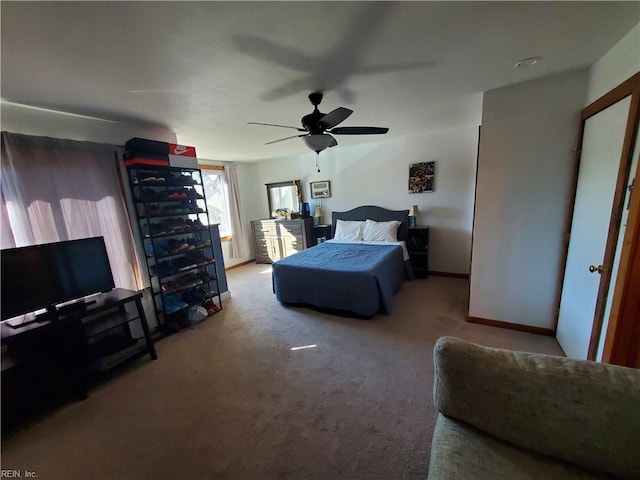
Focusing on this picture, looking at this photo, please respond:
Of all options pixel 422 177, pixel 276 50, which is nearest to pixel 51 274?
pixel 276 50

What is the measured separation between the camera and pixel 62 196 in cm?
231

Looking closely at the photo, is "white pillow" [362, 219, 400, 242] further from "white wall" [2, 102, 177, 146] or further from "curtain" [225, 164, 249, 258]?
"white wall" [2, 102, 177, 146]

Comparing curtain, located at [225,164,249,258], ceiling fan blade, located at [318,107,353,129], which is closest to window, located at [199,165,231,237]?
curtain, located at [225,164,249,258]

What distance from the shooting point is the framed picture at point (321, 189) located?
5262 mm

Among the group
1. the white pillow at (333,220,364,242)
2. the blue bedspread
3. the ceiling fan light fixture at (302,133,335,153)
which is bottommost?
the blue bedspread

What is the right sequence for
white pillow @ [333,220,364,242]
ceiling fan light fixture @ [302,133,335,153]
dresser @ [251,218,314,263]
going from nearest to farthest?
ceiling fan light fixture @ [302,133,335,153]
white pillow @ [333,220,364,242]
dresser @ [251,218,314,263]

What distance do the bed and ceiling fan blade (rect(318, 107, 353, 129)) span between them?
5.17ft

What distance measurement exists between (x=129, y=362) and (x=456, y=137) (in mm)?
5077

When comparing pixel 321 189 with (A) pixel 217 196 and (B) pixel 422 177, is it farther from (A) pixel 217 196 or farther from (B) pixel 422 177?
(A) pixel 217 196

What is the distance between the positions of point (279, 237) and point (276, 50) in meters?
4.28

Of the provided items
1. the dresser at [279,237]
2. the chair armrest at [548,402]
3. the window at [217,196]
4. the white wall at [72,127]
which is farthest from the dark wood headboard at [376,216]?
the chair armrest at [548,402]

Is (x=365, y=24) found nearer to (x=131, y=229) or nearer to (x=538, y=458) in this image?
(x=538, y=458)

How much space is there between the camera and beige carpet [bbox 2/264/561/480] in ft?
4.73

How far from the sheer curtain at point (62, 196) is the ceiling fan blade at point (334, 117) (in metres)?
2.25
